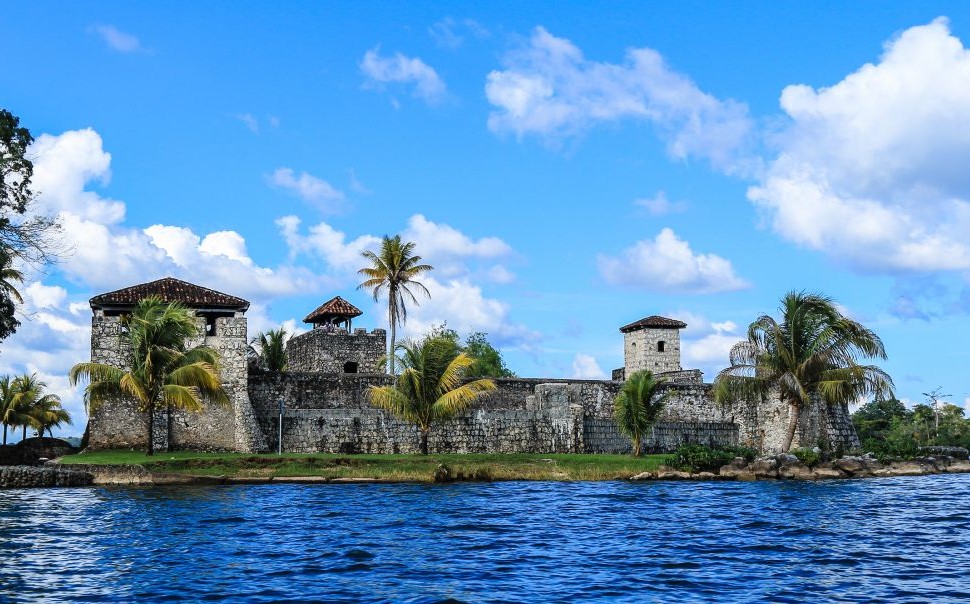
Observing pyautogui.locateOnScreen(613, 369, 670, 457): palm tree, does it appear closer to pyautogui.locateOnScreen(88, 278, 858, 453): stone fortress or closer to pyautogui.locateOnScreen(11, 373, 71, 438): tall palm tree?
pyautogui.locateOnScreen(88, 278, 858, 453): stone fortress

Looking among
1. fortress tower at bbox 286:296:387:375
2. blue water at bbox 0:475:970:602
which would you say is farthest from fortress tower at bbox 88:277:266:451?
fortress tower at bbox 286:296:387:375

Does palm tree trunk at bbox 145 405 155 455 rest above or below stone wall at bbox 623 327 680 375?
below

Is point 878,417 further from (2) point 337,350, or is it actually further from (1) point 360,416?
(1) point 360,416

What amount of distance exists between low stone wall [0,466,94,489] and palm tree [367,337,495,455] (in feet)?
33.4

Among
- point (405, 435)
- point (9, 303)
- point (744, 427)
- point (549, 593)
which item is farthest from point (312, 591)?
point (744, 427)

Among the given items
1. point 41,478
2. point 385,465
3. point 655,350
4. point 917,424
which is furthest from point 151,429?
point 917,424

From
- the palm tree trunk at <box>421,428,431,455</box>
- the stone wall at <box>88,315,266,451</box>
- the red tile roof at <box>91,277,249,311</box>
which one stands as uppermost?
the red tile roof at <box>91,277,249,311</box>

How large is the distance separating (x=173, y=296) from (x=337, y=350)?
1319 centimetres

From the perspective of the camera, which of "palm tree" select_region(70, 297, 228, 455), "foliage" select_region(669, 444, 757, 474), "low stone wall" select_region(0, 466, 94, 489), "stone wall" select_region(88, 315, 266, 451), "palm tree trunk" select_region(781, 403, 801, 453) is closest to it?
"low stone wall" select_region(0, 466, 94, 489)

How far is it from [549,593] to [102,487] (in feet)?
60.5

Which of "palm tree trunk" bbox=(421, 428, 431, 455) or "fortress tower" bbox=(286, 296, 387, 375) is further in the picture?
"fortress tower" bbox=(286, 296, 387, 375)

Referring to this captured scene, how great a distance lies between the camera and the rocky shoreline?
31.4 meters

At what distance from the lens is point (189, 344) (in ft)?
111

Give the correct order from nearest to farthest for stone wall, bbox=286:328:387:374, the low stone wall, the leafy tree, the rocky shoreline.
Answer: the low stone wall < the rocky shoreline < stone wall, bbox=286:328:387:374 < the leafy tree
